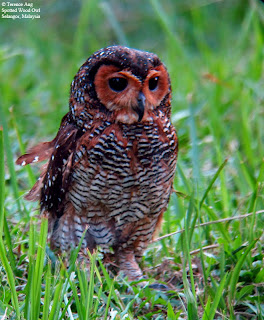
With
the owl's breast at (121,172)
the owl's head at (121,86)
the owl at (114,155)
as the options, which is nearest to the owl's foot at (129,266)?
the owl at (114,155)

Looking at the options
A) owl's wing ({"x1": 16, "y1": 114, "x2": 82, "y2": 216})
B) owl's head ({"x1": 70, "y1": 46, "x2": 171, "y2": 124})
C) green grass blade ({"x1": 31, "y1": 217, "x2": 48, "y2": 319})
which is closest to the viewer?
green grass blade ({"x1": 31, "y1": 217, "x2": 48, "y2": 319})

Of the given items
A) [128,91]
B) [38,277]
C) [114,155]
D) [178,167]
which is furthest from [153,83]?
[38,277]

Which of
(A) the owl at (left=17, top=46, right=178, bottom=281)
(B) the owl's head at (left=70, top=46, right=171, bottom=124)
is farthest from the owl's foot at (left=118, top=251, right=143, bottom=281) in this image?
(B) the owl's head at (left=70, top=46, right=171, bottom=124)

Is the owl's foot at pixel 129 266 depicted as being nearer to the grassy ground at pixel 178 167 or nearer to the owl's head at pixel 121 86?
the grassy ground at pixel 178 167

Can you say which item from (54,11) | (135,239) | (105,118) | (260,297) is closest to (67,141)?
(105,118)

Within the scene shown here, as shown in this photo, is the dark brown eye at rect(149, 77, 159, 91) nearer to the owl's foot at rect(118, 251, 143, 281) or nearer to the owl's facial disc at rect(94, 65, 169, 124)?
the owl's facial disc at rect(94, 65, 169, 124)

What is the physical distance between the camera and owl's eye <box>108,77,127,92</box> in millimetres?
2755

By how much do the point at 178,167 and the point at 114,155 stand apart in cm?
56

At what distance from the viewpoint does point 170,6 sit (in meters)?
6.78

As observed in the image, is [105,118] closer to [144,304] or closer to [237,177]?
[144,304]

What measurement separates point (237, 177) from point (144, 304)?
150 centimetres

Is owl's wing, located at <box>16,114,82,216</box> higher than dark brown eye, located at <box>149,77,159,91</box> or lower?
lower

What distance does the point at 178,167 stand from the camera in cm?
327

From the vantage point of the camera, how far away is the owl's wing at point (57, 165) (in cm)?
292
